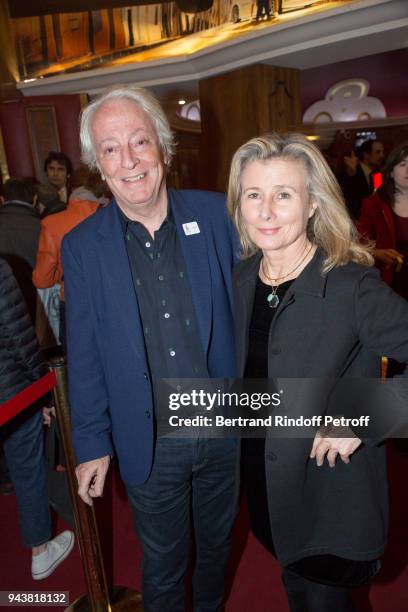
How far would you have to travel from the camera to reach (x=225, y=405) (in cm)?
149

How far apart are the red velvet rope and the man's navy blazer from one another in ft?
0.93

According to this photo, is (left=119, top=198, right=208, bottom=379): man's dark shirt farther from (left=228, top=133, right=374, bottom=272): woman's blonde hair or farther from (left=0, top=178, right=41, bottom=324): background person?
(left=0, top=178, right=41, bottom=324): background person

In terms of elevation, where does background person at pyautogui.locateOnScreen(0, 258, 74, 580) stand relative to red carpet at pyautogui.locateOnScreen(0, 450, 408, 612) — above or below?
above

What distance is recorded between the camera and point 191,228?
5.02 feet

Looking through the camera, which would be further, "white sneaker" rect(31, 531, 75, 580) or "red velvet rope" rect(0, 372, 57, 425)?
"white sneaker" rect(31, 531, 75, 580)

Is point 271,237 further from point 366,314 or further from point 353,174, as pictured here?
point 353,174

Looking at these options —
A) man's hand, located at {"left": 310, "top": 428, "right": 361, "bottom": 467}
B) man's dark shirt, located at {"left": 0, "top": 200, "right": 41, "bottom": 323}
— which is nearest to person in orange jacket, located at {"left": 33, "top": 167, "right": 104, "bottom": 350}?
man's dark shirt, located at {"left": 0, "top": 200, "right": 41, "bottom": 323}

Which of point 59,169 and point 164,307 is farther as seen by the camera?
point 59,169

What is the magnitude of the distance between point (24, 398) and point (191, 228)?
36.0 inches

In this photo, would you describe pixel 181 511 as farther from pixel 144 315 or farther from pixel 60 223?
pixel 60 223

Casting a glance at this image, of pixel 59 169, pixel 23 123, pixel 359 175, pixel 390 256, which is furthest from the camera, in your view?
pixel 23 123

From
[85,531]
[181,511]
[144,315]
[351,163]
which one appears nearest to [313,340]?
[144,315]

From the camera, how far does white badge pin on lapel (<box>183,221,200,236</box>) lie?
1522 mm

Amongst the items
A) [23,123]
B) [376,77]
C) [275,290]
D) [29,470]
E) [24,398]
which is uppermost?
[376,77]
